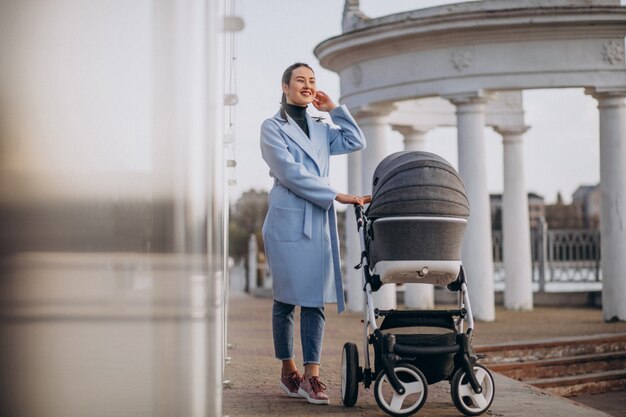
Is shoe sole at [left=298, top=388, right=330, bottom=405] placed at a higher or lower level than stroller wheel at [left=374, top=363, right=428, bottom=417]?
lower

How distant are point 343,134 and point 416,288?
11.6 metres

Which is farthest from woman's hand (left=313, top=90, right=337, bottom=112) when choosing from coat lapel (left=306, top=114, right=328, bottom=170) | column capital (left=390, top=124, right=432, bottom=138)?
column capital (left=390, top=124, right=432, bottom=138)

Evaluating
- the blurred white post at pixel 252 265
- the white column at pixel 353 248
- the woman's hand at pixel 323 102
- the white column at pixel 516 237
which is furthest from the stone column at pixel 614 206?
the blurred white post at pixel 252 265

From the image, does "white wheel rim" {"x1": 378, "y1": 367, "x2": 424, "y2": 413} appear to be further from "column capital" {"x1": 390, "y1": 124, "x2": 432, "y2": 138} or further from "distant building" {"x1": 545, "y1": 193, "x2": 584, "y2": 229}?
"distant building" {"x1": 545, "y1": 193, "x2": 584, "y2": 229}

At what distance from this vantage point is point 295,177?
5.71 meters

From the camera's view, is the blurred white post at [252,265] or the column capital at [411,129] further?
the blurred white post at [252,265]

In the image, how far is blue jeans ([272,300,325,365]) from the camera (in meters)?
5.75

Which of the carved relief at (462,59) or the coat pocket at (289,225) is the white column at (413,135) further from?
the coat pocket at (289,225)

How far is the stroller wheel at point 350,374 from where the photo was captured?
5.41 metres

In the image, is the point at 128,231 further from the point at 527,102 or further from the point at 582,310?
the point at 527,102

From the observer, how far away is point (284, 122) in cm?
597

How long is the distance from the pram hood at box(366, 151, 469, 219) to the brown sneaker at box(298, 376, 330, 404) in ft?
3.61

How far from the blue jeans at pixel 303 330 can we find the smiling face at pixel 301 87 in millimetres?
1302

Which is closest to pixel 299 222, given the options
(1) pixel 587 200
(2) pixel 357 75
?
(2) pixel 357 75
